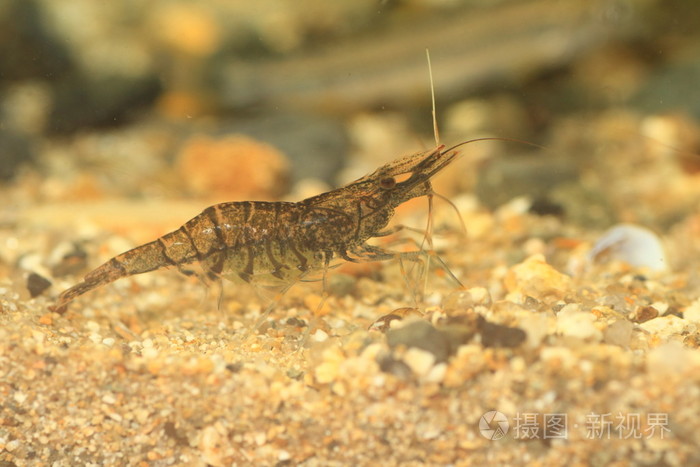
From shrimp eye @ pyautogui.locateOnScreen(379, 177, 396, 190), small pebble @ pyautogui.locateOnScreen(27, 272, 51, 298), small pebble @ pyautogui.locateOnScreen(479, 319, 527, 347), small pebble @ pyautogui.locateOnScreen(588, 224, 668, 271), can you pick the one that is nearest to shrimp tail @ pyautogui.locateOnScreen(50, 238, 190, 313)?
small pebble @ pyautogui.locateOnScreen(27, 272, 51, 298)

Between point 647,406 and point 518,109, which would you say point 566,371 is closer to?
point 647,406

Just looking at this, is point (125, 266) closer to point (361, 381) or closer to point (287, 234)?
point (287, 234)

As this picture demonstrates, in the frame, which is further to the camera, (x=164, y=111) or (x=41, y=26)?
(x=164, y=111)

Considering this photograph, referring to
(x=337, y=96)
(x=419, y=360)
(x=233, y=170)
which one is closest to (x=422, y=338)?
(x=419, y=360)

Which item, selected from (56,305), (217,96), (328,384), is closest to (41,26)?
(217,96)

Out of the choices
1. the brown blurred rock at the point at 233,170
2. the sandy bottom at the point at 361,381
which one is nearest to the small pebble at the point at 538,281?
the sandy bottom at the point at 361,381
